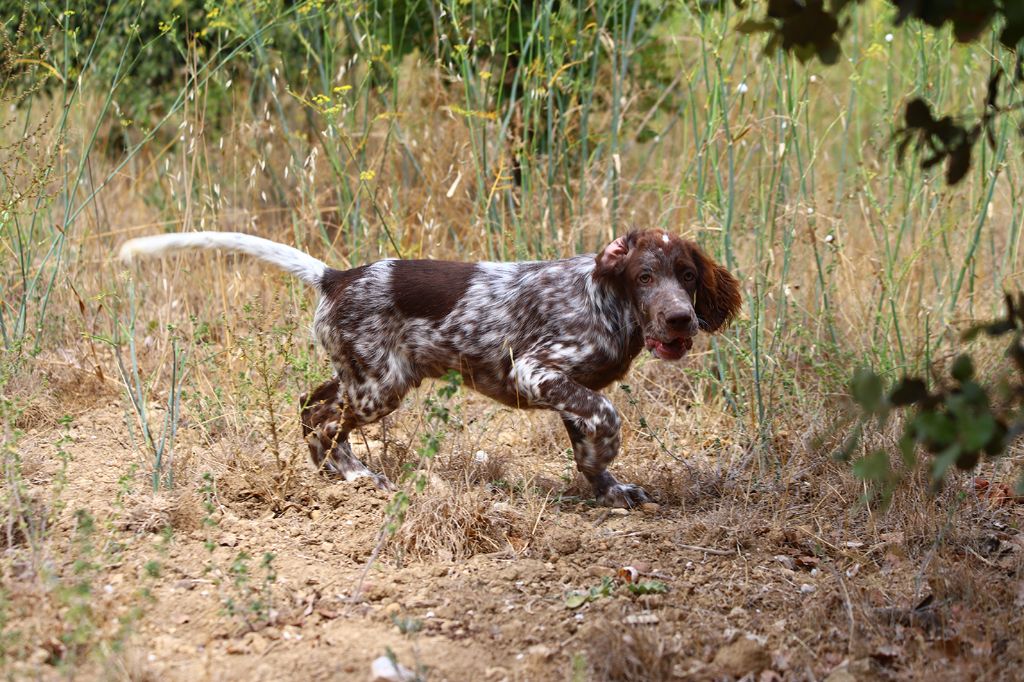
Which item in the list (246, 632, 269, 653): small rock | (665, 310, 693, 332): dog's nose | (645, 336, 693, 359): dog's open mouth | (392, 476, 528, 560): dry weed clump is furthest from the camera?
(645, 336, 693, 359): dog's open mouth

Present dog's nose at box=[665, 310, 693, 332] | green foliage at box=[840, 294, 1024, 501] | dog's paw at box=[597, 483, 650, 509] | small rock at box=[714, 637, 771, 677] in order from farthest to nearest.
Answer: dog's paw at box=[597, 483, 650, 509] → dog's nose at box=[665, 310, 693, 332] → small rock at box=[714, 637, 771, 677] → green foliage at box=[840, 294, 1024, 501]

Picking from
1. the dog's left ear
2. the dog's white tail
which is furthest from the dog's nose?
the dog's white tail

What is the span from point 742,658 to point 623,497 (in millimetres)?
1415

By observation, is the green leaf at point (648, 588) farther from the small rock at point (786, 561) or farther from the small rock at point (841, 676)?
the small rock at point (841, 676)

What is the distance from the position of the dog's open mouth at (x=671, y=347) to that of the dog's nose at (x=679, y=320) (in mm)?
86

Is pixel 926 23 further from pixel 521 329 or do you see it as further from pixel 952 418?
pixel 521 329

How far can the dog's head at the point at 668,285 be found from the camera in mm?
4133

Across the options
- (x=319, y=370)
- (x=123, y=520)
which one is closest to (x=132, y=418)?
(x=319, y=370)

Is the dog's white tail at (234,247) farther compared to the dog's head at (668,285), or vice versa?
the dog's white tail at (234,247)

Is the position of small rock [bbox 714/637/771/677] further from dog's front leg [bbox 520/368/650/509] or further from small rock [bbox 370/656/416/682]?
dog's front leg [bbox 520/368/650/509]

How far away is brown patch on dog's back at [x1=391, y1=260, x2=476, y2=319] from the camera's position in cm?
455

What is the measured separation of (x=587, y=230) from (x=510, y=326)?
157 centimetres

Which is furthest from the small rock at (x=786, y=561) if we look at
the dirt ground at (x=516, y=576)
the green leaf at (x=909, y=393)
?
the green leaf at (x=909, y=393)

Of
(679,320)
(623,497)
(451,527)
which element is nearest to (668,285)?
(679,320)
